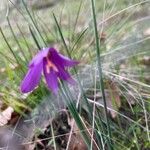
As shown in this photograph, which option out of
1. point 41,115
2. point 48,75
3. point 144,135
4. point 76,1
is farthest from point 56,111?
point 76,1

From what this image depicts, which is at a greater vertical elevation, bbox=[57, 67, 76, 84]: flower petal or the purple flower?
the purple flower

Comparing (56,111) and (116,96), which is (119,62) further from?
(56,111)

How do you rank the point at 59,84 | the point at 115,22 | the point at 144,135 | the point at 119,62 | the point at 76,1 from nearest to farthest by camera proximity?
the point at 59,84 < the point at 144,135 < the point at 119,62 < the point at 115,22 < the point at 76,1

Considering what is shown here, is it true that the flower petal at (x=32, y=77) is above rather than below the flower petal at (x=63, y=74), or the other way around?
above

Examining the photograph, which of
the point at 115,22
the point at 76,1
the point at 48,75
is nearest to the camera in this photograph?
the point at 48,75

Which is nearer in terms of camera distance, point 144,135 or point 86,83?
point 144,135

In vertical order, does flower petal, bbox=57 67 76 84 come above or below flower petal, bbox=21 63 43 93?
below

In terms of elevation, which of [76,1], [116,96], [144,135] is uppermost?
[76,1]

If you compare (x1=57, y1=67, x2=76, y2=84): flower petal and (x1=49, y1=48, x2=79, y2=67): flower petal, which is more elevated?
(x1=49, y1=48, x2=79, y2=67): flower petal
